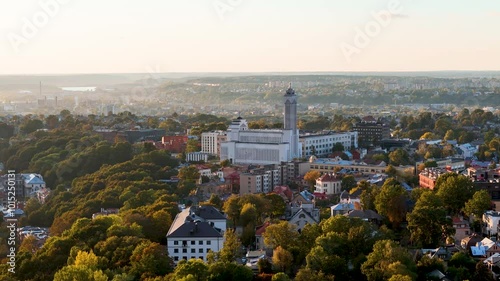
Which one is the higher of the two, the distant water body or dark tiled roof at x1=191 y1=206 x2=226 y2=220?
dark tiled roof at x1=191 y1=206 x2=226 y2=220

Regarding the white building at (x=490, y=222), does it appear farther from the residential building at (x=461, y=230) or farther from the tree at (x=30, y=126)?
the tree at (x=30, y=126)

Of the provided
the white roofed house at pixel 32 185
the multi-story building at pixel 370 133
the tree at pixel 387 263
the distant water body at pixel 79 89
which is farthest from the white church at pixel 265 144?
the distant water body at pixel 79 89

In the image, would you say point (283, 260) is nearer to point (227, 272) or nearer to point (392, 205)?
point (227, 272)

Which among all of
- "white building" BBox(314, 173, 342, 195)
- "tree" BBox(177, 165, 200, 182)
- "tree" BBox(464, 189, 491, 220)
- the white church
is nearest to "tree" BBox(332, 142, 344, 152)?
the white church

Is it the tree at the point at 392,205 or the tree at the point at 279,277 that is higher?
the tree at the point at 392,205

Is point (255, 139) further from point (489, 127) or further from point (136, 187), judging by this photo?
point (489, 127)

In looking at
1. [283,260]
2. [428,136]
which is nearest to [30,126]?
[428,136]

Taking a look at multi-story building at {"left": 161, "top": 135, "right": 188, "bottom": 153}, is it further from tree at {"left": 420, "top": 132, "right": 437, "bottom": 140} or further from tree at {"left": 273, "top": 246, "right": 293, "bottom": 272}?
tree at {"left": 273, "top": 246, "right": 293, "bottom": 272}

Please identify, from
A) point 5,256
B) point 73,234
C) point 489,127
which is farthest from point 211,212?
point 489,127

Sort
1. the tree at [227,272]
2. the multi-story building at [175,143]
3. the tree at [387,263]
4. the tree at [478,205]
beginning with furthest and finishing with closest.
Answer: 1. the multi-story building at [175,143]
2. the tree at [478,205]
3. the tree at [387,263]
4. the tree at [227,272]
